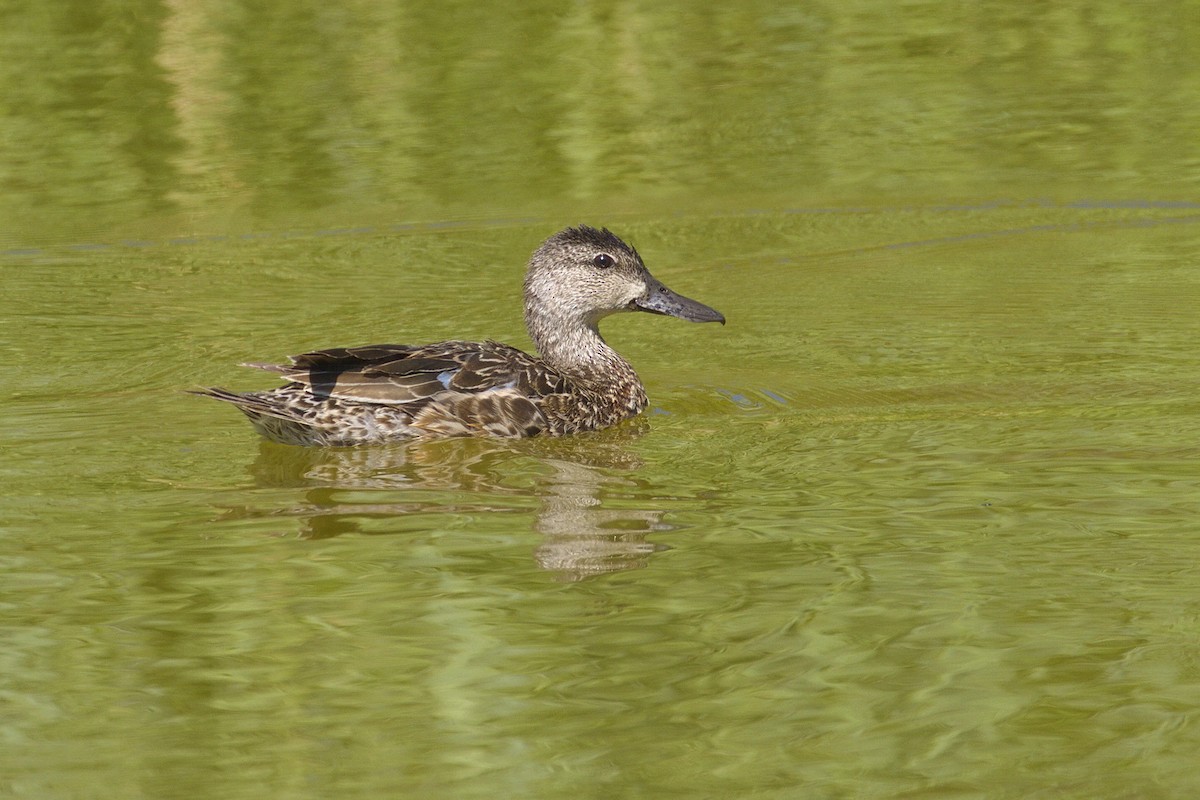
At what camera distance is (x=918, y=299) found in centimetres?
1102

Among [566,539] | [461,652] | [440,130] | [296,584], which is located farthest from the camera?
[440,130]

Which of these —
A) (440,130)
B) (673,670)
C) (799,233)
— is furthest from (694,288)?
(673,670)

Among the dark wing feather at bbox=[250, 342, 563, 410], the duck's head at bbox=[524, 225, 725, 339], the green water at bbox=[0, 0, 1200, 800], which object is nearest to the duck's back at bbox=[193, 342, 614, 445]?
the dark wing feather at bbox=[250, 342, 563, 410]

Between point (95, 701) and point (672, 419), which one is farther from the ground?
point (95, 701)

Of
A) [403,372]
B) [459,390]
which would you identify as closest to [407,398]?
[403,372]

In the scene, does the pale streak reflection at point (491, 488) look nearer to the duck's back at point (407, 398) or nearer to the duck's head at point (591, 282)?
the duck's back at point (407, 398)

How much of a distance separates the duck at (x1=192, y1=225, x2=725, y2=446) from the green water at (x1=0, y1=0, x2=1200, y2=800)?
206mm

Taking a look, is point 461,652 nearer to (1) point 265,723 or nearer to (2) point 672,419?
(1) point 265,723

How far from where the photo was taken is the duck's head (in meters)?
9.70

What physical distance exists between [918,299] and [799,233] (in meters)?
1.93

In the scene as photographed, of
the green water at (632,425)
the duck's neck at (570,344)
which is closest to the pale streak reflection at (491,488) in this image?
the green water at (632,425)

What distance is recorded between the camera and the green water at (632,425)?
5.12 meters

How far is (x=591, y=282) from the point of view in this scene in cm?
971

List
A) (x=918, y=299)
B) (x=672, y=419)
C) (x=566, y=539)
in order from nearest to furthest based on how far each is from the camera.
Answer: (x=566, y=539)
(x=672, y=419)
(x=918, y=299)
